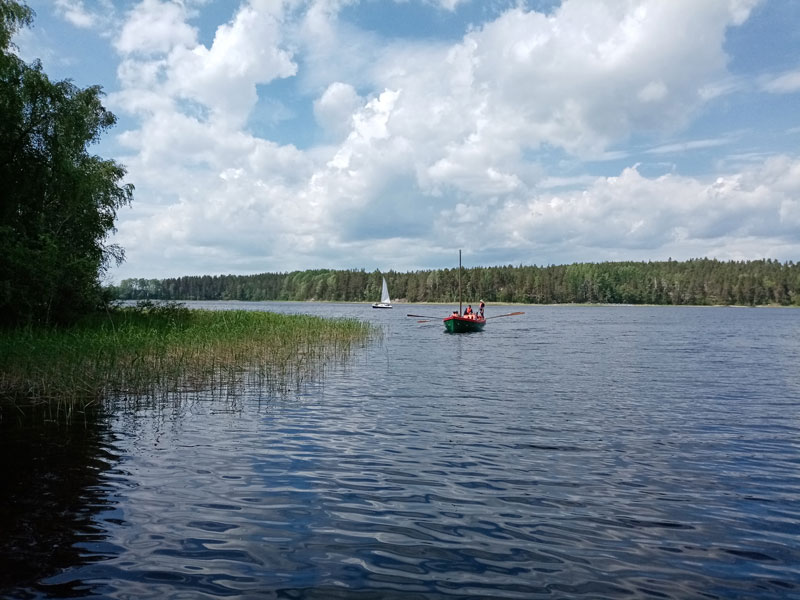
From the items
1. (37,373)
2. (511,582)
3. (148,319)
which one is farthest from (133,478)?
(148,319)

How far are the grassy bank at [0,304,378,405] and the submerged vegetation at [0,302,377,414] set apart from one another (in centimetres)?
3

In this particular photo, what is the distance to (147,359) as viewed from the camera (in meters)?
21.2

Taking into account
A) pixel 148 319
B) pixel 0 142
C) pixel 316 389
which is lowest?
pixel 316 389

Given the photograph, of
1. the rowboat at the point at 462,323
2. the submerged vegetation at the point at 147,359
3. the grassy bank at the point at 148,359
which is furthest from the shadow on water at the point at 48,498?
the rowboat at the point at 462,323

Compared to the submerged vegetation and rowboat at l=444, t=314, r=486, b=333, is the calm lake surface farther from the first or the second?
rowboat at l=444, t=314, r=486, b=333

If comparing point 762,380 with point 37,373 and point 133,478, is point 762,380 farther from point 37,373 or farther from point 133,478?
point 37,373

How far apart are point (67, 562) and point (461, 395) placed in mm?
14536

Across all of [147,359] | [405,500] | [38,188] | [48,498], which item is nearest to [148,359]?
[147,359]

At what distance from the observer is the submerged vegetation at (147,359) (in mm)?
17125

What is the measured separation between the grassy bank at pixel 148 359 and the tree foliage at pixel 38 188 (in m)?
1.60

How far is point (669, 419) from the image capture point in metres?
16.1

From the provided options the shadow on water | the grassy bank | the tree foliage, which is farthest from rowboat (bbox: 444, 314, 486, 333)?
the shadow on water

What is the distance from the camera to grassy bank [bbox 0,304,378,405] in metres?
17.1

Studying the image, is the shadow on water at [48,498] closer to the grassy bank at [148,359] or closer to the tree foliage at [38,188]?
the grassy bank at [148,359]
